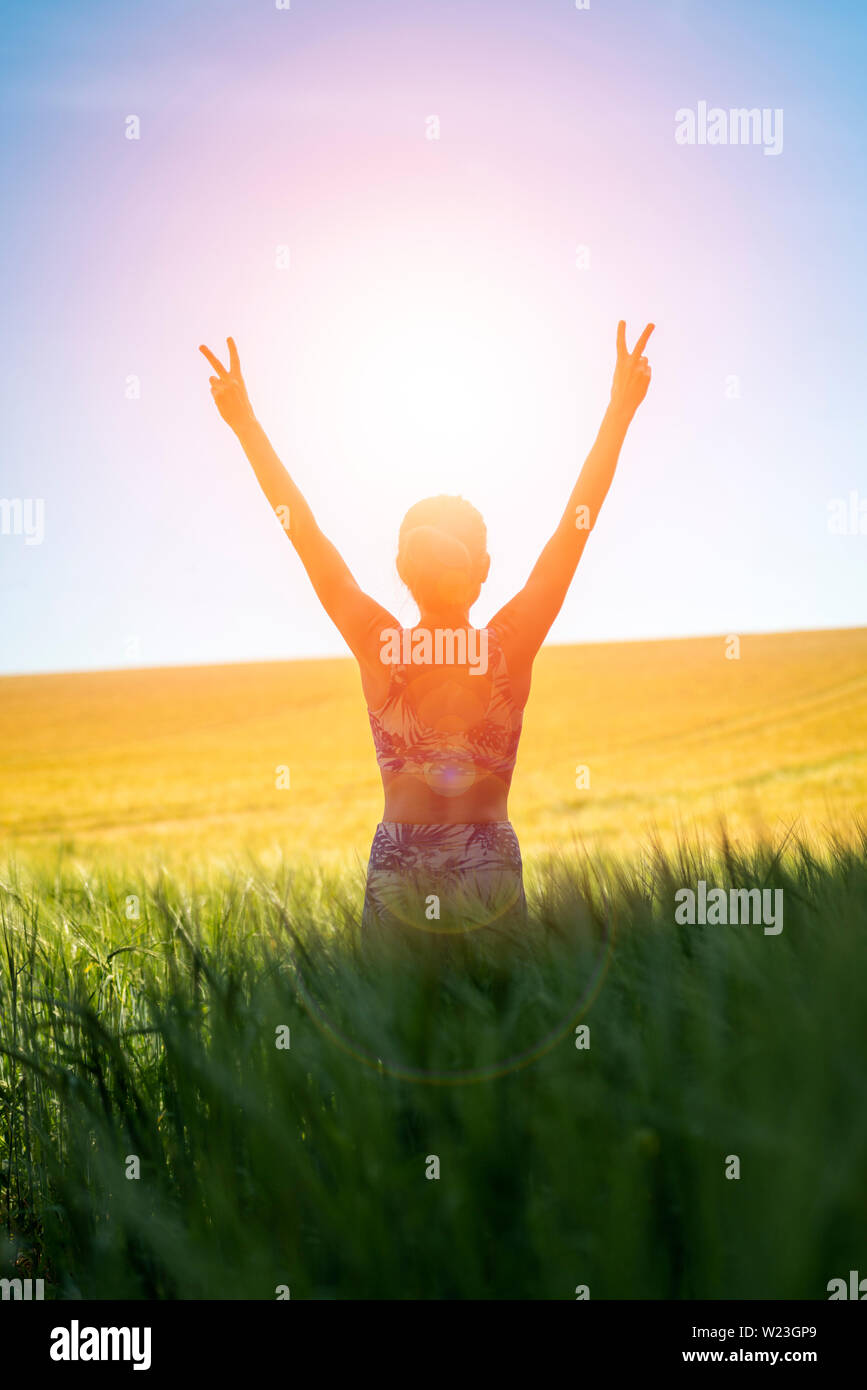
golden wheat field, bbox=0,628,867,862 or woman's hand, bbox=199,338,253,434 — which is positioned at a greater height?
golden wheat field, bbox=0,628,867,862

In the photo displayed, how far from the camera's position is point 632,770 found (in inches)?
894

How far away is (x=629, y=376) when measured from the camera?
288cm

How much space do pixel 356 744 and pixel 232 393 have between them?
2593cm

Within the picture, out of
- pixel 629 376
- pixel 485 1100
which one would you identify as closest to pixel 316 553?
pixel 629 376

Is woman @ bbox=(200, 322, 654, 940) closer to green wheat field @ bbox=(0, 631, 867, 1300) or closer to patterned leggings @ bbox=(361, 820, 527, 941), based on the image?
patterned leggings @ bbox=(361, 820, 527, 941)

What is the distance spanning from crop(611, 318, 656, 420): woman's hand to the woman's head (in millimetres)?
547

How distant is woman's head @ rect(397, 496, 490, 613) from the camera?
2693mm

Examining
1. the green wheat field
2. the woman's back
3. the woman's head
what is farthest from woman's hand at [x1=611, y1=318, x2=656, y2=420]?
the green wheat field

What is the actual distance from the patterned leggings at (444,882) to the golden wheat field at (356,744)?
28.2 ft
